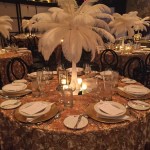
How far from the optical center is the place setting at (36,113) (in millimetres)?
1269

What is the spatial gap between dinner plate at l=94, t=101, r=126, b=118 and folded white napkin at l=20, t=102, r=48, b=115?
1.25 feet

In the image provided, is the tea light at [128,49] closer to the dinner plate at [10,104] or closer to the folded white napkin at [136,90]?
the folded white napkin at [136,90]

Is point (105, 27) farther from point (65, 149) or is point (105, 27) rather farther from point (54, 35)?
point (65, 149)

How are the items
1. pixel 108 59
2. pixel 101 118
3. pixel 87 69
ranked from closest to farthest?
pixel 101 118, pixel 87 69, pixel 108 59

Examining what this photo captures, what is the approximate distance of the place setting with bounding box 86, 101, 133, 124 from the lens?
125 centimetres

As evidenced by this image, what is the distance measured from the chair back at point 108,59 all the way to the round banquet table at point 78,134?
2.64 meters

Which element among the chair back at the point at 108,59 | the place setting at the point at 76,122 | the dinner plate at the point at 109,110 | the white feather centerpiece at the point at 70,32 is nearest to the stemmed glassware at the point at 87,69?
the white feather centerpiece at the point at 70,32

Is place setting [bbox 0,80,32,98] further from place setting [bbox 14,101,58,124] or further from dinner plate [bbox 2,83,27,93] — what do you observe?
place setting [bbox 14,101,58,124]

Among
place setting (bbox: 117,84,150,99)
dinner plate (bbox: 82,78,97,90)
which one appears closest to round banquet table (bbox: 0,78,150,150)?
place setting (bbox: 117,84,150,99)

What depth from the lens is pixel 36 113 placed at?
4.30 ft

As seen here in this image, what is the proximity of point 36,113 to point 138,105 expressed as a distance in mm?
761

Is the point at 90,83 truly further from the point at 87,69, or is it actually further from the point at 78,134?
the point at 78,134

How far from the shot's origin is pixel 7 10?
29.7 feet

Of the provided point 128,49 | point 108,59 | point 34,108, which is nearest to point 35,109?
point 34,108
